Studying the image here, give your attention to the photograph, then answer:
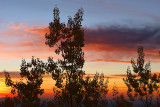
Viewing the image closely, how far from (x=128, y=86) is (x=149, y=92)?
218 inches

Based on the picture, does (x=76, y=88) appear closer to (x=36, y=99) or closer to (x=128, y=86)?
(x=36, y=99)

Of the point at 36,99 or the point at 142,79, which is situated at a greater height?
the point at 142,79

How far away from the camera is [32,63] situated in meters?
52.3

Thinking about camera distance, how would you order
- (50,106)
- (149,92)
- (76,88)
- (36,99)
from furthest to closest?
1. (50,106)
2. (149,92)
3. (36,99)
4. (76,88)

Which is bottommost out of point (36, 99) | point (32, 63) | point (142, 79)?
point (36, 99)

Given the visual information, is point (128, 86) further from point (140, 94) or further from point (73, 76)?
point (73, 76)

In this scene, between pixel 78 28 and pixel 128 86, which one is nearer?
pixel 78 28

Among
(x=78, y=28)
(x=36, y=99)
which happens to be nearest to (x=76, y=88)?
(x=78, y=28)

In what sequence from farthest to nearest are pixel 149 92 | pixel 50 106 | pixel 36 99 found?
pixel 50 106, pixel 149 92, pixel 36 99

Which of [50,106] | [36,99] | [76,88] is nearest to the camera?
[76,88]

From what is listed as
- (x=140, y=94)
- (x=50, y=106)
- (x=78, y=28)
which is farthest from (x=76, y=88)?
(x=50, y=106)

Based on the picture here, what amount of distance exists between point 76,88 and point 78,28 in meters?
9.14

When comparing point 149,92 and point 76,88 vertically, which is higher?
point 76,88

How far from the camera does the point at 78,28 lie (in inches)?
1350
